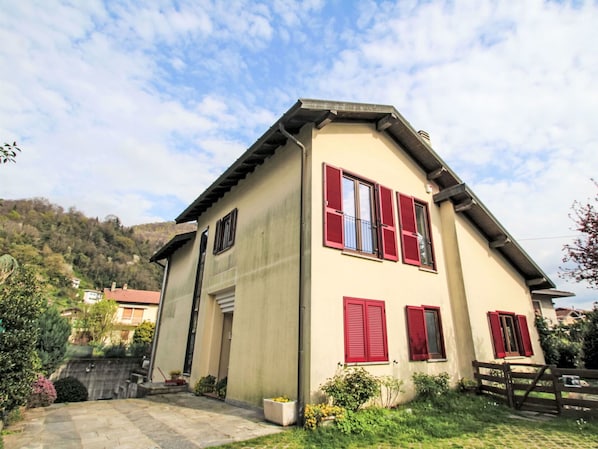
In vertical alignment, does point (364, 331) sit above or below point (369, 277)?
below

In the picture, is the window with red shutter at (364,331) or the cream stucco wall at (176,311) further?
the cream stucco wall at (176,311)

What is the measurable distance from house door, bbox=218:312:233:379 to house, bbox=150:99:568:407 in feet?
0.15

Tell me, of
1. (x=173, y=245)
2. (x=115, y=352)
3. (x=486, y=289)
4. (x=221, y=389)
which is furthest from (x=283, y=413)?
(x=115, y=352)

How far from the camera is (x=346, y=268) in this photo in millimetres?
7957

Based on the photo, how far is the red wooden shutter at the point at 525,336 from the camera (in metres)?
12.1

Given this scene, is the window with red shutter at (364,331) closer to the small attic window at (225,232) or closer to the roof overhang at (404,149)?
the roof overhang at (404,149)

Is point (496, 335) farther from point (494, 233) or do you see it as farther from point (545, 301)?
point (545, 301)

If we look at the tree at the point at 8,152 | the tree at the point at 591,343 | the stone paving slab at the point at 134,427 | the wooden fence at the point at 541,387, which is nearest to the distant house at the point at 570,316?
the tree at the point at 591,343

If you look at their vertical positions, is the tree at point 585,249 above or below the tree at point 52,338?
above

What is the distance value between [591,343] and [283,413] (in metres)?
14.0

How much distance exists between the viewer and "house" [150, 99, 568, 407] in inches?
297

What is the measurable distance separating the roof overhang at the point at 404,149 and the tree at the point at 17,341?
6.65 meters

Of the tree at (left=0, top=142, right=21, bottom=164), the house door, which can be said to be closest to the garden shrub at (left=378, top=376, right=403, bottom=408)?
the house door

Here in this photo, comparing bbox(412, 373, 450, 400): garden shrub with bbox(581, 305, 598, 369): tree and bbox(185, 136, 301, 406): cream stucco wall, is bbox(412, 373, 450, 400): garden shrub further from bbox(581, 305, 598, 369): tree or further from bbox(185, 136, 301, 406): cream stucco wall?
bbox(581, 305, 598, 369): tree
